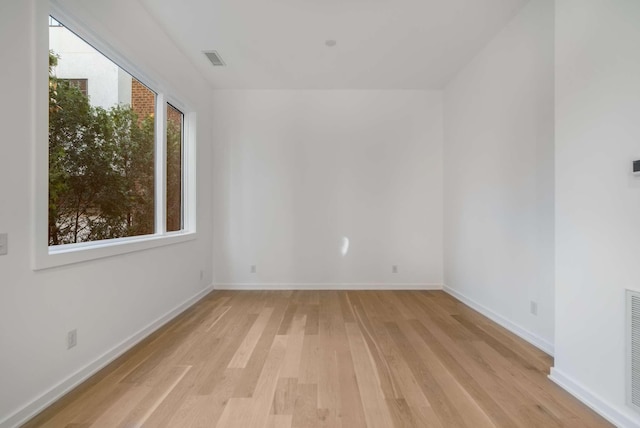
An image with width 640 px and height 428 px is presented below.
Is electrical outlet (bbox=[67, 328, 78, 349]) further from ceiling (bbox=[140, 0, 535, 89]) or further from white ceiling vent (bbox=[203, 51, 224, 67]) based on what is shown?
white ceiling vent (bbox=[203, 51, 224, 67])

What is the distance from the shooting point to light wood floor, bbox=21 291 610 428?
1.68 m

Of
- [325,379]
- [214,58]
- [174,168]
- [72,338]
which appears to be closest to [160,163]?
[174,168]

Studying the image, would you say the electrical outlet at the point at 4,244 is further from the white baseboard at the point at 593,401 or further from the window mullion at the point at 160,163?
the white baseboard at the point at 593,401

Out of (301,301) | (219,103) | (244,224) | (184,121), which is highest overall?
(219,103)

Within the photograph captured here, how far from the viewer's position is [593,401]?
1762mm

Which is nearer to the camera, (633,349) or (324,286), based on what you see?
(633,349)

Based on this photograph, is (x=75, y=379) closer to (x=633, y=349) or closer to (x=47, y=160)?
(x=47, y=160)

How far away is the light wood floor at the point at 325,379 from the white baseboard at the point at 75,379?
2.1 inches

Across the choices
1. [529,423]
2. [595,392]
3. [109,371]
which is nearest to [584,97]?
[595,392]

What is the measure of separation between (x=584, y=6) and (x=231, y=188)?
4.24 m

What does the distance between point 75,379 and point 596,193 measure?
3.52 meters

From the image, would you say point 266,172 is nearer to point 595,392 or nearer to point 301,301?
point 301,301

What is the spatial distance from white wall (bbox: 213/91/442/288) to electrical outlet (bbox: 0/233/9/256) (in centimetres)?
309

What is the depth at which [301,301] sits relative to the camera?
13.1 ft
